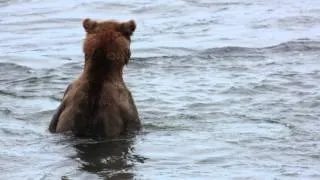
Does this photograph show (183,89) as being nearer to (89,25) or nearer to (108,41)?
(89,25)

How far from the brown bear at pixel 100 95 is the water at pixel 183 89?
0.51 ft

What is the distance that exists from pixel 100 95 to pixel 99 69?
0.28m

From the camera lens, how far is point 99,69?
10.4 meters

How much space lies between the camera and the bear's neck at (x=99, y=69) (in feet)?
33.9

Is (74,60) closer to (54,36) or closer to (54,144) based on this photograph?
(54,36)

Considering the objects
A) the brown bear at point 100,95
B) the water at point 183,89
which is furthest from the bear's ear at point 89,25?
the water at point 183,89

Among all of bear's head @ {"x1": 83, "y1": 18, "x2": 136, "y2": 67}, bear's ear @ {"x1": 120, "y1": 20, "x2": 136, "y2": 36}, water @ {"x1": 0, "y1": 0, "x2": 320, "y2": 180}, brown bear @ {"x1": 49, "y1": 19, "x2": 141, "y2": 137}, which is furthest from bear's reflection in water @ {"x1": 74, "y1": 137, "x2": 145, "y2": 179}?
bear's ear @ {"x1": 120, "y1": 20, "x2": 136, "y2": 36}

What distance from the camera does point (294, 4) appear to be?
21500 millimetres

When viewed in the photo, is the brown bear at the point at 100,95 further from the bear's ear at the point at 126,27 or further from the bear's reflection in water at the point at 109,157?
the bear's reflection in water at the point at 109,157

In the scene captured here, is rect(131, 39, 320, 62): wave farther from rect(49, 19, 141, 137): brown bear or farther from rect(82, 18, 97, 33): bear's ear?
rect(49, 19, 141, 137): brown bear

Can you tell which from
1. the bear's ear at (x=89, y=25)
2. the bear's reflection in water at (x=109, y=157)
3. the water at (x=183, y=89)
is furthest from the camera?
the bear's ear at (x=89, y=25)

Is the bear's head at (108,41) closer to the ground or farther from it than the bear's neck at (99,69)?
farther from it

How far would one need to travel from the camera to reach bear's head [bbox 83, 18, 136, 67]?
1033 centimetres

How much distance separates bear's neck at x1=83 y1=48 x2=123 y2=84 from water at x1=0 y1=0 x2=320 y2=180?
65 centimetres
